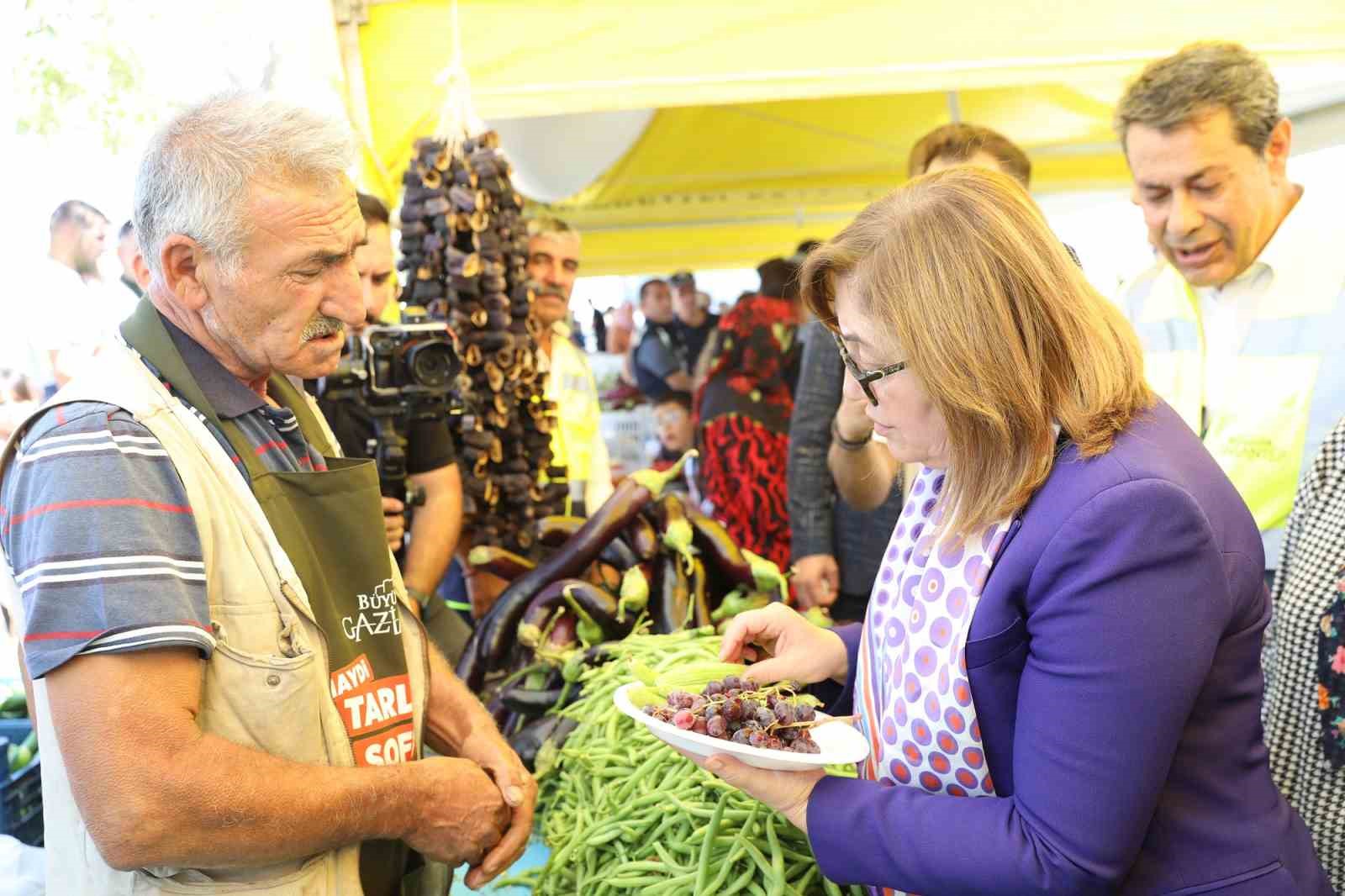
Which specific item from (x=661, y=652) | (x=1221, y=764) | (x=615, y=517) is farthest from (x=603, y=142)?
(x=1221, y=764)

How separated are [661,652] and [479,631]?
25.0 inches

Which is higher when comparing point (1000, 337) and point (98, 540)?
point (1000, 337)

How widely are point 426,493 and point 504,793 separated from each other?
54.0 inches

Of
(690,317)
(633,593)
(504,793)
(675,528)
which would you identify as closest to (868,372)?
(504,793)

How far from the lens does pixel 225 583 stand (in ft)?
4.92

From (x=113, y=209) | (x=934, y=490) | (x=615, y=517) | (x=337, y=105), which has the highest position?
(x=337, y=105)

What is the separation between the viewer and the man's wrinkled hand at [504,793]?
6.03 ft

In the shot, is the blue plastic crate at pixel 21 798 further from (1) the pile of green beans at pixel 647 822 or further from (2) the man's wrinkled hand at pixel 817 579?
(2) the man's wrinkled hand at pixel 817 579

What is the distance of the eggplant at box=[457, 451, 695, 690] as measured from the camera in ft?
8.84

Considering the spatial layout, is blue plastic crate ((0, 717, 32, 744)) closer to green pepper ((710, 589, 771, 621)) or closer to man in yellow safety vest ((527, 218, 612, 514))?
green pepper ((710, 589, 771, 621))

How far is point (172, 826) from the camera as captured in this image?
54.6 inches

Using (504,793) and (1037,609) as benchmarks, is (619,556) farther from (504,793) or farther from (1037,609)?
(1037,609)

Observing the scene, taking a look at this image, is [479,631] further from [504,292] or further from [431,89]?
[431,89]

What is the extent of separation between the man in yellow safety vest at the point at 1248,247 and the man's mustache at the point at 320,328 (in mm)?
1973
